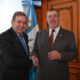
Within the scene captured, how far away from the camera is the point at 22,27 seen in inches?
94.9

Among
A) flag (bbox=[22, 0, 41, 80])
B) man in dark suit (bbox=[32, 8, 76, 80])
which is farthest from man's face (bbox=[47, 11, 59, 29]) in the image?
flag (bbox=[22, 0, 41, 80])

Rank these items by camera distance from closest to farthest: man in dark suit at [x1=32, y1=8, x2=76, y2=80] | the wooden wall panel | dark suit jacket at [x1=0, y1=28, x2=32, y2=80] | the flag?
dark suit jacket at [x1=0, y1=28, x2=32, y2=80]
man in dark suit at [x1=32, y1=8, x2=76, y2=80]
the wooden wall panel
the flag

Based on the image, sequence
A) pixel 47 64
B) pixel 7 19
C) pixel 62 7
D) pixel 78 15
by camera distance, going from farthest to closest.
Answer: pixel 7 19 < pixel 62 7 < pixel 78 15 < pixel 47 64

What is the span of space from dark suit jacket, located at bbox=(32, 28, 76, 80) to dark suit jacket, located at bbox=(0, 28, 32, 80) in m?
0.52

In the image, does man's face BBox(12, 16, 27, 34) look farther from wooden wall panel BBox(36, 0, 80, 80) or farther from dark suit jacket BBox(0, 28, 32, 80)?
wooden wall panel BBox(36, 0, 80, 80)

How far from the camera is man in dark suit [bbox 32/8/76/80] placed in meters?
2.76

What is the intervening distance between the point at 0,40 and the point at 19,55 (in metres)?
0.25

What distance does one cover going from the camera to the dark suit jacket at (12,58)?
7.50ft

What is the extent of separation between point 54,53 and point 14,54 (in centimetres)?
58

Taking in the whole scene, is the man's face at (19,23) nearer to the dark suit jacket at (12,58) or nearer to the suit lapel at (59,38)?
the dark suit jacket at (12,58)

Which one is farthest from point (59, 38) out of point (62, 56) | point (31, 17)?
point (31, 17)

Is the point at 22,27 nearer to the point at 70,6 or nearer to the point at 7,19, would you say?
the point at 70,6

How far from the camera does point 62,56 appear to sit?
2.73 m

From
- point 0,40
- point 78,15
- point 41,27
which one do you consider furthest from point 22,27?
point 41,27
